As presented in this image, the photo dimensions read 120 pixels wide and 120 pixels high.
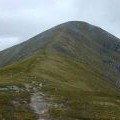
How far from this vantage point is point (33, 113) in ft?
429

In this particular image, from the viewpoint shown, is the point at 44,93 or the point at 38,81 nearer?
the point at 44,93

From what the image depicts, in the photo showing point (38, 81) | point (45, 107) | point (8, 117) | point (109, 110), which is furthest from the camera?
point (38, 81)

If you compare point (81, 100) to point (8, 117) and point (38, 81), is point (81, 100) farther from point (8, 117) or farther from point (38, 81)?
point (8, 117)

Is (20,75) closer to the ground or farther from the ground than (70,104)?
farther from the ground

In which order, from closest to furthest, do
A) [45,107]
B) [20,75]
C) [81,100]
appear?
[45,107] → [81,100] → [20,75]

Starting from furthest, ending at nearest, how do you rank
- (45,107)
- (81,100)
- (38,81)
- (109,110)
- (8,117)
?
(38,81) → (81,100) → (109,110) → (45,107) → (8,117)

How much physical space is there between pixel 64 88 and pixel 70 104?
98.5 feet

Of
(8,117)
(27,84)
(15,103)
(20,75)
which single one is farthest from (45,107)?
(20,75)

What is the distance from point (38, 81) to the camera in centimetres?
18250

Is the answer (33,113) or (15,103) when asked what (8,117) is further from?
(15,103)

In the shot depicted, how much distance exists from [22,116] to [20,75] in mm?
68720

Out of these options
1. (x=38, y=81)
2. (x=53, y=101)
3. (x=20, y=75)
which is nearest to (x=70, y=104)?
(x=53, y=101)

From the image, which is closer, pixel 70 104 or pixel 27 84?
pixel 70 104

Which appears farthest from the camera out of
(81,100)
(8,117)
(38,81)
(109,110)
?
(38,81)
